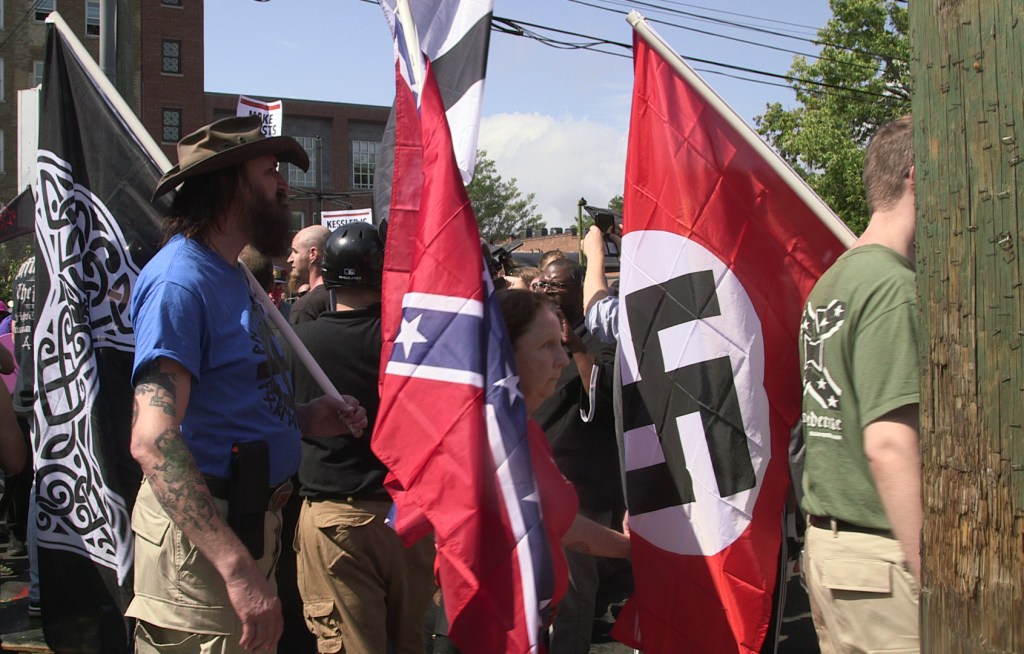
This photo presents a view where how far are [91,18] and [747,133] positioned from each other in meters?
48.2

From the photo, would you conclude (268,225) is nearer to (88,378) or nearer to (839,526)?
(88,378)

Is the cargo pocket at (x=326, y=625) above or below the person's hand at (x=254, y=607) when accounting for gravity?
below

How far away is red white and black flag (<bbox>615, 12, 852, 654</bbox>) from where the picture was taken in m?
3.33

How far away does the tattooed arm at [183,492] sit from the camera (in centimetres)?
246

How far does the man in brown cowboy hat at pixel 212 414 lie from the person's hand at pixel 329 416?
0.52m

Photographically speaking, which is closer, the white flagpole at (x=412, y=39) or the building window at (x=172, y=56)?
the white flagpole at (x=412, y=39)

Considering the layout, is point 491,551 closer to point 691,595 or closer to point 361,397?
point 691,595

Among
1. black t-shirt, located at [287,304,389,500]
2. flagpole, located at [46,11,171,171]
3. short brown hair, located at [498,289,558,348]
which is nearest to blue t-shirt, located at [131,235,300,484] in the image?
short brown hair, located at [498,289,558,348]

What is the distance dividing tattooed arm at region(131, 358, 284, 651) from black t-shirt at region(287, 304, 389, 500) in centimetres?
141

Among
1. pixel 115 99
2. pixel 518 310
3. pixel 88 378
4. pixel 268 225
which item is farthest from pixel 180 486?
pixel 115 99

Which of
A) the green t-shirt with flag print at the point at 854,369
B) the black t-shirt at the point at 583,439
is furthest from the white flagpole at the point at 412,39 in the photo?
the black t-shirt at the point at 583,439

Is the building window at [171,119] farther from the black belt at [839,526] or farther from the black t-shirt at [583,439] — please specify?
the black belt at [839,526]

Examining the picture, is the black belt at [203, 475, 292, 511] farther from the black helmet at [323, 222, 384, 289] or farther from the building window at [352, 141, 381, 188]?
the building window at [352, 141, 381, 188]

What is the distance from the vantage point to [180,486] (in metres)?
2.47
